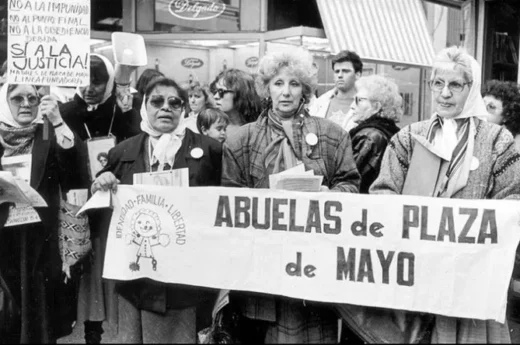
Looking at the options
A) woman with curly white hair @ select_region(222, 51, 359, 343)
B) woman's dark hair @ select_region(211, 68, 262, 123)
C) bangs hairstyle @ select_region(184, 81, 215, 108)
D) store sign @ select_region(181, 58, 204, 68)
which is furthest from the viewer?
store sign @ select_region(181, 58, 204, 68)

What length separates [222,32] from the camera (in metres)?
10.3

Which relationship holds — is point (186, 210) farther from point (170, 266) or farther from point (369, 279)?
point (369, 279)

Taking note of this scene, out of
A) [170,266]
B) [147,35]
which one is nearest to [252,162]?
[170,266]

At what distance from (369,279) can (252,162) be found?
878 mm

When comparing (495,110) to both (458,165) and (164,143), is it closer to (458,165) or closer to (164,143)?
(458,165)

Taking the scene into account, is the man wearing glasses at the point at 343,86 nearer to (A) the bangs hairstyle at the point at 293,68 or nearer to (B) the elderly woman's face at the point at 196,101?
(B) the elderly woman's face at the point at 196,101

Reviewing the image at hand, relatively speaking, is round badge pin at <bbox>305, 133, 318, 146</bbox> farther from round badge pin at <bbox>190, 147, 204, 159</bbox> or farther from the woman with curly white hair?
round badge pin at <bbox>190, 147, 204, 159</bbox>

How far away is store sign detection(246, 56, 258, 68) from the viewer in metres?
10.3

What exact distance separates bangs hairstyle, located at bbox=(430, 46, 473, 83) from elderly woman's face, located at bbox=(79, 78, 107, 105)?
2.40 meters

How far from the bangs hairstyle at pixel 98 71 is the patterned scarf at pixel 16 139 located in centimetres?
74

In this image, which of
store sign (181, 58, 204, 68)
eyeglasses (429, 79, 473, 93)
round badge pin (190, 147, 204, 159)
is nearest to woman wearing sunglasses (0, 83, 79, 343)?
round badge pin (190, 147, 204, 159)

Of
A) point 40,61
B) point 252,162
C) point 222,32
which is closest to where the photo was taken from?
point 252,162

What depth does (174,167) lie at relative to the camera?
173 inches

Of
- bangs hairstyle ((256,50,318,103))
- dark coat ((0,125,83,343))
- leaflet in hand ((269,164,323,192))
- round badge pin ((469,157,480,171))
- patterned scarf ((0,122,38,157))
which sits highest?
bangs hairstyle ((256,50,318,103))
